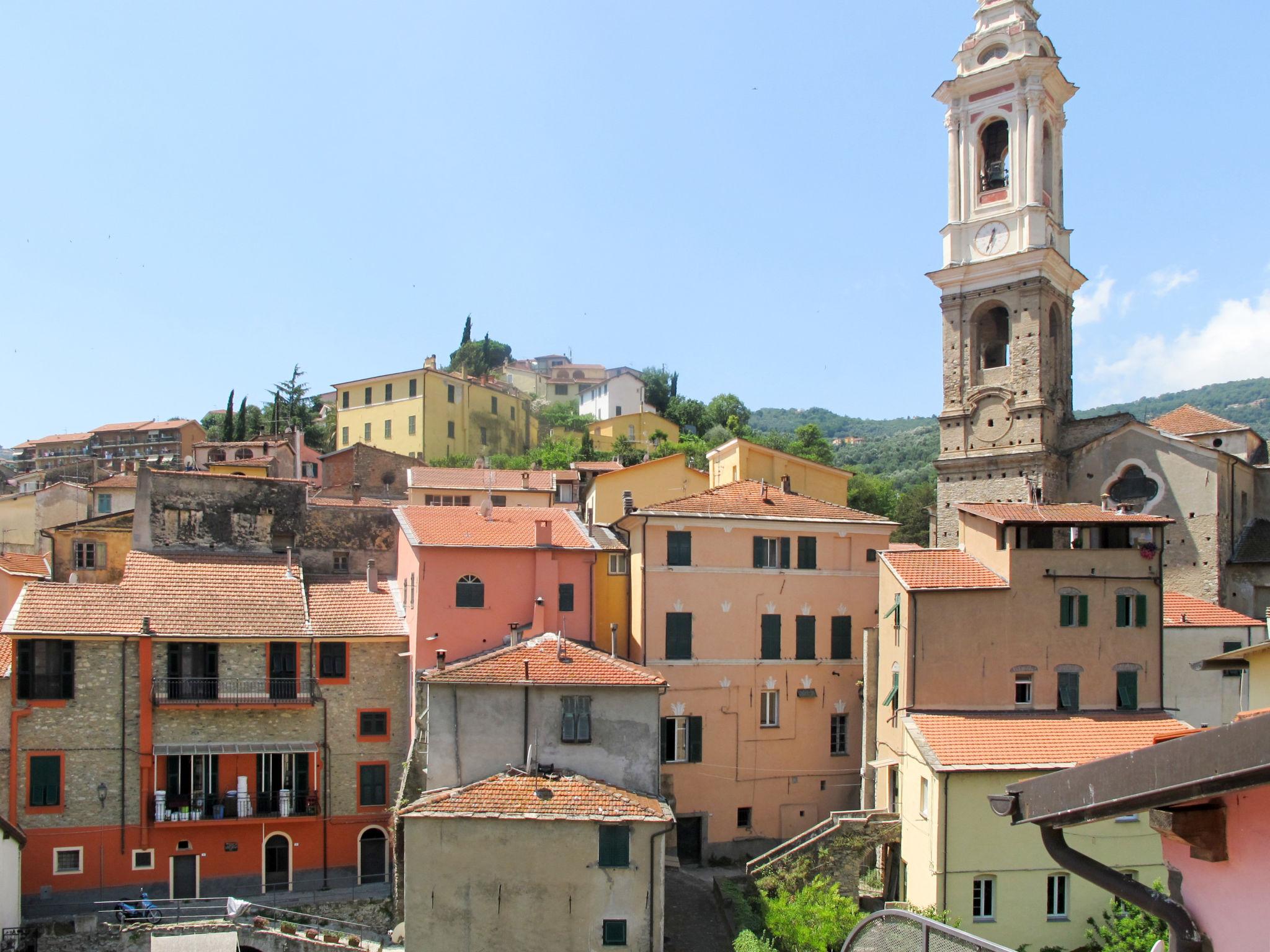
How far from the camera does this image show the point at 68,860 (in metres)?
29.3

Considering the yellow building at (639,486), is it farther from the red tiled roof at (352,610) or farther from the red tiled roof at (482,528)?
the red tiled roof at (352,610)

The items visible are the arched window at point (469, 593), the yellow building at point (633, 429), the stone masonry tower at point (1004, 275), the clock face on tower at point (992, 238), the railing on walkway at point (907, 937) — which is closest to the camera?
the railing on walkway at point (907, 937)

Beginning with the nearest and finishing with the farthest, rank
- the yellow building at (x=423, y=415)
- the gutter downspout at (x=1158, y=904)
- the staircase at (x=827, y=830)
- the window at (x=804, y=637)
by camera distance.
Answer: the gutter downspout at (x=1158, y=904) → the staircase at (x=827, y=830) → the window at (x=804, y=637) → the yellow building at (x=423, y=415)

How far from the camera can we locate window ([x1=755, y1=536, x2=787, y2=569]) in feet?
112

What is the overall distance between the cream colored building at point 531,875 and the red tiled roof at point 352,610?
27.9 ft

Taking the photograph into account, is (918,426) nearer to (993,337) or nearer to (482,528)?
(993,337)

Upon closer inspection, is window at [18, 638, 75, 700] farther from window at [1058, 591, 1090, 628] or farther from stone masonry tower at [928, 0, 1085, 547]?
stone masonry tower at [928, 0, 1085, 547]

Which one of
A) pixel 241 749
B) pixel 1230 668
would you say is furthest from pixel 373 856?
pixel 1230 668

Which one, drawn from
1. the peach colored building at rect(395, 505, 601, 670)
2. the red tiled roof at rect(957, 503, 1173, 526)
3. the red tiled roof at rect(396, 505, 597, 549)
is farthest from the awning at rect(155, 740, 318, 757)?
the red tiled roof at rect(957, 503, 1173, 526)

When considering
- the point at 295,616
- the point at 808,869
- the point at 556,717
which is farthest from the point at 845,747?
the point at 295,616

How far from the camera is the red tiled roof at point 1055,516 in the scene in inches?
1166

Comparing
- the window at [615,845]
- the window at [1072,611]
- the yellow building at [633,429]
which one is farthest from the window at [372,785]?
the yellow building at [633,429]

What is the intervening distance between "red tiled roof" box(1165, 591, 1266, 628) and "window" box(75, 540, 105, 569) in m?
36.2

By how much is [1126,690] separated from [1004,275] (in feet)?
79.6
